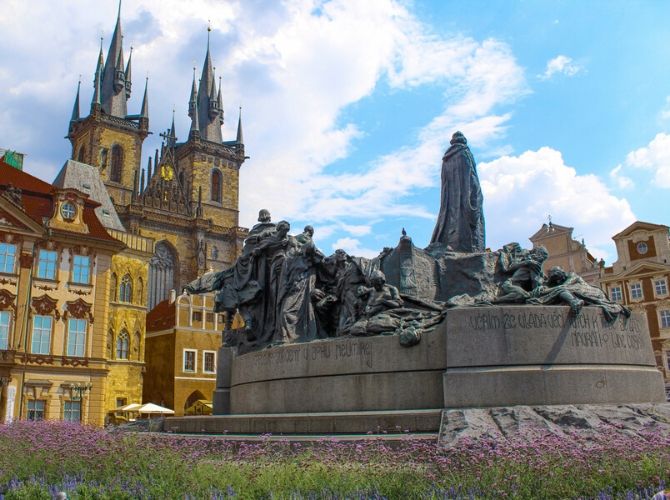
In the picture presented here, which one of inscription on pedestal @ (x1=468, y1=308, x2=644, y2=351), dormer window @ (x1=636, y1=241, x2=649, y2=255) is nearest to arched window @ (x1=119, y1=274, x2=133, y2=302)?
dormer window @ (x1=636, y1=241, x2=649, y2=255)

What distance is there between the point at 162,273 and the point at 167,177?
1341cm

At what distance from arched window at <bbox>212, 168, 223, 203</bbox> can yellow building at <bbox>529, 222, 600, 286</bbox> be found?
1789 inches

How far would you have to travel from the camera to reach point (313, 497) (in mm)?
5449

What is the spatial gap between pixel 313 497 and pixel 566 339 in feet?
17.2

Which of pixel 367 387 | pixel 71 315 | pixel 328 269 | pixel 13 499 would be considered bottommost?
pixel 13 499

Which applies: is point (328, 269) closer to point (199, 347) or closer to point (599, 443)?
point (599, 443)

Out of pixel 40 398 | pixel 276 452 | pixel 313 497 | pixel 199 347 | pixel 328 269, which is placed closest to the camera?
pixel 313 497

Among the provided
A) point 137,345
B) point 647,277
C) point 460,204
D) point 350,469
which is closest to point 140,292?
point 137,345

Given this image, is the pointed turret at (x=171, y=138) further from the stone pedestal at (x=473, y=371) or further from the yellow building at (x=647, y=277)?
the stone pedestal at (x=473, y=371)

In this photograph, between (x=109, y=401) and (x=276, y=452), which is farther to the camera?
(x=109, y=401)

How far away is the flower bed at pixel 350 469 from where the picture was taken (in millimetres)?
5453

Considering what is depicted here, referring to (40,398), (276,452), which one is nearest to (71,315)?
(40,398)

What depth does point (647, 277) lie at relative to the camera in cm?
4288

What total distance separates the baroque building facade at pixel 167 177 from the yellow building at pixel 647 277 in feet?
140
